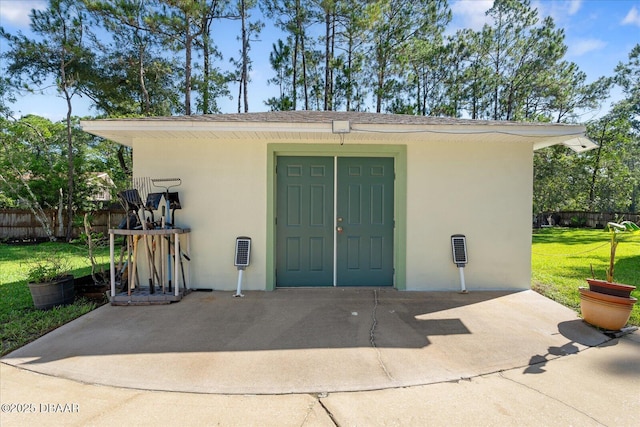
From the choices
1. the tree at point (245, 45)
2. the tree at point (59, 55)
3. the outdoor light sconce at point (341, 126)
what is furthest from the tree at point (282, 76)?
the outdoor light sconce at point (341, 126)

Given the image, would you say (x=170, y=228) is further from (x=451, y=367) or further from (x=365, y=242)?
(x=451, y=367)

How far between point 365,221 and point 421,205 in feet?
2.98

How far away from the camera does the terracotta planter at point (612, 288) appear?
3.46 meters

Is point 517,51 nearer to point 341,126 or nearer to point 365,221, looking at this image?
point 365,221

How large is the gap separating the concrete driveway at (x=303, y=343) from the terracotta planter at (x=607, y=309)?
16 centimetres

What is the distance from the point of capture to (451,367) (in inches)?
107

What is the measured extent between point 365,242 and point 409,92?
14928mm

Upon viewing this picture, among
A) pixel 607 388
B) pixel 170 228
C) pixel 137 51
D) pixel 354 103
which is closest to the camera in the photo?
pixel 607 388

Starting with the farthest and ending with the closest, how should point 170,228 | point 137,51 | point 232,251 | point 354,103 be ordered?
1. point 354,103
2. point 137,51
3. point 232,251
4. point 170,228

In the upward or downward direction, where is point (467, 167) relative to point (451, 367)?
upward

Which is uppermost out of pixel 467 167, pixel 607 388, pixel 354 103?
pixel 354 103

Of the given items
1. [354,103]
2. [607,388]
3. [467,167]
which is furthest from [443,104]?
[607,388]

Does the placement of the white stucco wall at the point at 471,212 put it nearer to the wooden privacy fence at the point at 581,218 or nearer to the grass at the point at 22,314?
the grass at the point at 22,314

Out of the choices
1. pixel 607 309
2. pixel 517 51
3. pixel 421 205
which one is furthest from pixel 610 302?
pixel 517 51
